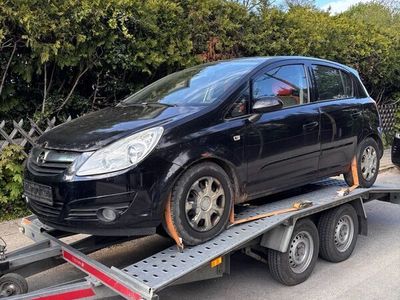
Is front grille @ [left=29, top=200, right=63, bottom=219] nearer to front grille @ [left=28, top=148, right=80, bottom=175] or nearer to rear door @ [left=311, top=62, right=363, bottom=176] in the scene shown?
front grille @ [left=28, top=148, right=80, bottom=175]

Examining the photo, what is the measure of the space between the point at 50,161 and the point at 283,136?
210cm

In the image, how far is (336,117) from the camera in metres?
5.14

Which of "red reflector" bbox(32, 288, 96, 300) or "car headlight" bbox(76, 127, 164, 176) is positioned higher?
"car headlight" bbox(76, 127, 164, 176)

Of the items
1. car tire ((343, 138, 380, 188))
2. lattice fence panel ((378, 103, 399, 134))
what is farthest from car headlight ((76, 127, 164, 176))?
lattice fence panel ((378, 103, 399, 134))

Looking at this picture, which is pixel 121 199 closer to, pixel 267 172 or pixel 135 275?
pixel 135 275

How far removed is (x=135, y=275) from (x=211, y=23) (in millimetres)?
5457

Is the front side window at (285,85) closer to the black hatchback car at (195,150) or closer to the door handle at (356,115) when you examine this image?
the black hatchback car at (195,150)

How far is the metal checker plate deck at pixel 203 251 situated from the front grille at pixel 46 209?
0.68 m

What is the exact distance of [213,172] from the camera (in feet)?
12.7

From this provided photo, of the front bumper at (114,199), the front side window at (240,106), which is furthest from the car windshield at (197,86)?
the front bumper at (114,199)

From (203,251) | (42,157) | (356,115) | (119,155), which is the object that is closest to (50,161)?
(42,157)

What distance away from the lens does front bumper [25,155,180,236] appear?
11.2ft

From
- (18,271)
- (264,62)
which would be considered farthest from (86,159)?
(264,62)

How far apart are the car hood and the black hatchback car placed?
0.01m
